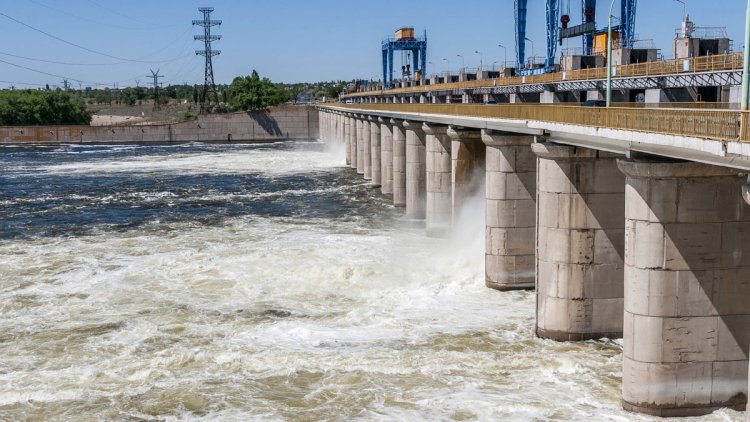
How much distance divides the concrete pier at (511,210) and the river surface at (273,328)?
1299 millimetres

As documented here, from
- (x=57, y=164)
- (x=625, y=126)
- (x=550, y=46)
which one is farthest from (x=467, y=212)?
(x=57, y=164)

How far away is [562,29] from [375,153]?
931 inches

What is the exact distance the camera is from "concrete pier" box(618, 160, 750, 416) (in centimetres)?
1931

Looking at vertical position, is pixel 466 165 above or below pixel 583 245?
above

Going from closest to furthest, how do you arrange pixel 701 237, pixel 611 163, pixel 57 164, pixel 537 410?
pixel 701 237 < pixel 537 410 < pixel 611 163 < pixel 57 164

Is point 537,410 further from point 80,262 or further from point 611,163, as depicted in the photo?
point 80,262

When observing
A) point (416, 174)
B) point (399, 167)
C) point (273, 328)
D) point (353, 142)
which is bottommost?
point (273, 328)

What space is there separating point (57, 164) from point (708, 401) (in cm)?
10124

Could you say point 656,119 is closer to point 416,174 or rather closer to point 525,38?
point 416,174

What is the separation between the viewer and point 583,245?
25438 mm

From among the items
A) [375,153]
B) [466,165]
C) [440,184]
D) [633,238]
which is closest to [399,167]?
[440,184]

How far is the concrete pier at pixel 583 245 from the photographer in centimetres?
2534

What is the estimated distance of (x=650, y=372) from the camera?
19.6 meters

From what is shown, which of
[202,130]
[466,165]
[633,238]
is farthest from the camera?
[202,130]
